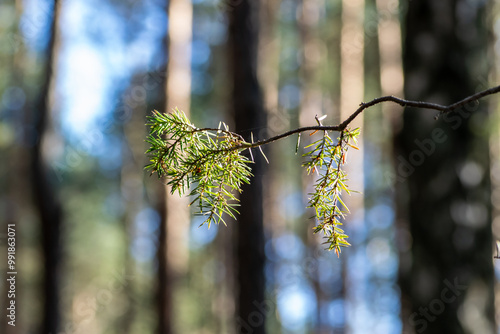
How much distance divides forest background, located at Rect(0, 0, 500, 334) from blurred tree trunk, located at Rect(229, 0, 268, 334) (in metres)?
0.02

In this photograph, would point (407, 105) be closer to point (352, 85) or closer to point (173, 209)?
point (173, 209)

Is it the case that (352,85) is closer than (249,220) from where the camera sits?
No

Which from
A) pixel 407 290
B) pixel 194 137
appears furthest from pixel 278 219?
pixel 194 137

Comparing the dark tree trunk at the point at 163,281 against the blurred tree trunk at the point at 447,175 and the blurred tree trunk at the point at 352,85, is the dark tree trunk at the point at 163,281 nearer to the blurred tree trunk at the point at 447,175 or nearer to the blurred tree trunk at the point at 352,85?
the blurred tree trunk at the point at 447,175

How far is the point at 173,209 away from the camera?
8.77 metres

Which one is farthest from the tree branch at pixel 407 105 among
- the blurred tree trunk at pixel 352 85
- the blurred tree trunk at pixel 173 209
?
the blurred tree trunk at pixel 352 85

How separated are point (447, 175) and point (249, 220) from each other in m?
2.54

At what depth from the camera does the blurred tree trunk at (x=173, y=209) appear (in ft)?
28.5

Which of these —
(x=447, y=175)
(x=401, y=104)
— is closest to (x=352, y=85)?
(x=447, y=175)

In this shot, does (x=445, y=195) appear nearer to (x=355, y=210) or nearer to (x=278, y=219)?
(x=355, y=210)

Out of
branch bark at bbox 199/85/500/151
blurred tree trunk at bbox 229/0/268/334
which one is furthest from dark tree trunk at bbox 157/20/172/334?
branch bark at bbox 199/85/500/151

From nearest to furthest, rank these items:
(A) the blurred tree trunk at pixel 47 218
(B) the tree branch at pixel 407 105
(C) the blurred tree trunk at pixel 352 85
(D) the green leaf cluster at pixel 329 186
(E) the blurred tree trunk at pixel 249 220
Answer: (B) the tree branch at pixel 407 105
(D) the green leaf cluster at pixel 329 186
(E) the blurred tree trunk at pixel 249 220
(A) the blurred tree trunk at pixel 47 218
(C) the blurred tree trunk at pixel 352 85

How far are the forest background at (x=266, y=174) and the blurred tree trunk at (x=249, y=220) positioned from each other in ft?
0.08

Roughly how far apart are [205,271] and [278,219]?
773 centimetres
